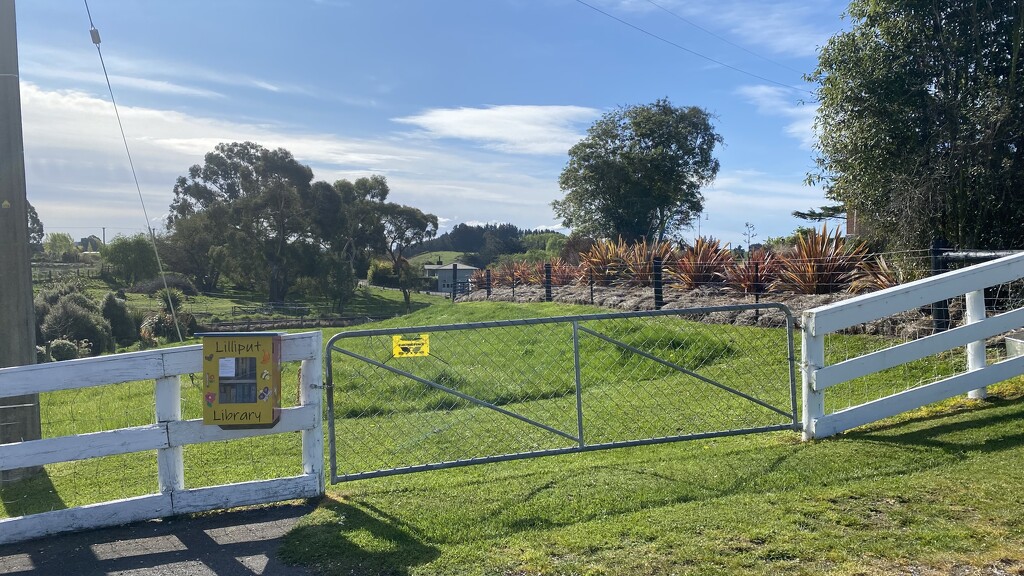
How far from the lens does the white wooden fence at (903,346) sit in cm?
588

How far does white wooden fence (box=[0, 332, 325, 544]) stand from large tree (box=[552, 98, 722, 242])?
37.1 m

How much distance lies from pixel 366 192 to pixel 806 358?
5267 cm

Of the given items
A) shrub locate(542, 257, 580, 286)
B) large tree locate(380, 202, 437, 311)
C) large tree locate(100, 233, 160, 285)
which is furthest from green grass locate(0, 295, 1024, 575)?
large tree locate(380, 202, 437, 311)

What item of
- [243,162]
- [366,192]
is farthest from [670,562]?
[366,192]

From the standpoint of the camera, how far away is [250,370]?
4.84 m

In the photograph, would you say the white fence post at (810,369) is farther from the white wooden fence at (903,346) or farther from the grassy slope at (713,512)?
the grassy slope at (713,512)

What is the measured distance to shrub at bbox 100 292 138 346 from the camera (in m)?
25.1

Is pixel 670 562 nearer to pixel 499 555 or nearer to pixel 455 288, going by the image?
pixel 499 555

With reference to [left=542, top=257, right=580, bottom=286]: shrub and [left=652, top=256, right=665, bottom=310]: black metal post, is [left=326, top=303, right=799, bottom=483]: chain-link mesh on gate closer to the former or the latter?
[left=652, top=256, right=665, bottom=310]: black metal post

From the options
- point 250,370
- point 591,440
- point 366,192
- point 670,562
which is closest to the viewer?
point 670,562

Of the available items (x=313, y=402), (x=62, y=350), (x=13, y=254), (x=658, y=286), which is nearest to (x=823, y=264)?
(x=658, y=286)

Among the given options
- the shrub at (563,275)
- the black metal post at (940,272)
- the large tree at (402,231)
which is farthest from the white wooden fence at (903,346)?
the large tree at (402,231)

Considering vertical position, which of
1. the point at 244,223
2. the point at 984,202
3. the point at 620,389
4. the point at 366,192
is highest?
the point at 366,192

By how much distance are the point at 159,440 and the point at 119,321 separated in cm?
2381
